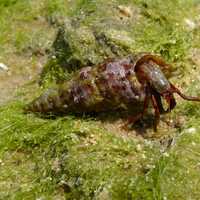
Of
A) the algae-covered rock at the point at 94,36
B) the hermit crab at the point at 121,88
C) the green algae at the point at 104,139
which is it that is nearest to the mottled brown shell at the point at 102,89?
the hermit crab at the point at 121,88

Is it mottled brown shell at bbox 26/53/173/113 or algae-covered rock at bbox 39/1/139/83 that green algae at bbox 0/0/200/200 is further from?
mottled brown shell at bbox 26/53/173/113

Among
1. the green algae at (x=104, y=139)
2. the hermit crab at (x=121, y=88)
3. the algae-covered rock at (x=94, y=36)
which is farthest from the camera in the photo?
the algae-covered rock at (x=94, y=36)

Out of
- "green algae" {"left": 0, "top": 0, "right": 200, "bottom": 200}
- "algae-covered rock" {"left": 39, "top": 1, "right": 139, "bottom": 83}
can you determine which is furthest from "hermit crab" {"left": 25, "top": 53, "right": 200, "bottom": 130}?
"algae-covered rock" {"left": 39, "top": 1, "right": 139, "bottom": 83}

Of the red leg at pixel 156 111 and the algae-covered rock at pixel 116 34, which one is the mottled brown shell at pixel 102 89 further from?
the algae-covered rock at pixel 116 34

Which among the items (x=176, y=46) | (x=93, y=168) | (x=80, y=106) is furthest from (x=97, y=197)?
(x=176, y=46)

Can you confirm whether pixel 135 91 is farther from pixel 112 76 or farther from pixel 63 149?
pixel 63 149

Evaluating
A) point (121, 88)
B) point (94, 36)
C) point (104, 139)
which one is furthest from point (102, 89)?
point (94, 36)

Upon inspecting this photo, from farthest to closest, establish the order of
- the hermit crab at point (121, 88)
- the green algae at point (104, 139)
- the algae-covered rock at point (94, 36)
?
the algae-covered rock at point (94, 36)
the hermit crab at point (121, 88)
the green algae at point (104, 139)

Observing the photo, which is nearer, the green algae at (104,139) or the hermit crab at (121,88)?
the green algae at (104,139)

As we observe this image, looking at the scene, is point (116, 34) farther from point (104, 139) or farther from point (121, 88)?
point (104, 139)
